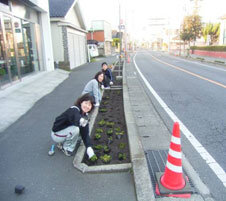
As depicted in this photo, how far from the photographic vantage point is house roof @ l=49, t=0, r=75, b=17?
15344 millimetres

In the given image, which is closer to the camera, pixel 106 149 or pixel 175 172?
pixel 175 172

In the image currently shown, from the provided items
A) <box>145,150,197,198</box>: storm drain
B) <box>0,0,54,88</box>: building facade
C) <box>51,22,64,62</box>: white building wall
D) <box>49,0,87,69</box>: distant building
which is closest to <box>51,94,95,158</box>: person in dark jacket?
<box>145,150,197,198</box>: storm drain

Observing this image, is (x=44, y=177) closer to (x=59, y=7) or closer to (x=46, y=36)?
(x=46, y=36)

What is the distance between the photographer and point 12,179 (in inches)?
120

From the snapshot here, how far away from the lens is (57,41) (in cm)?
1547

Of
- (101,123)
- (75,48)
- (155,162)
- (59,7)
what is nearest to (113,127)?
(101,123)

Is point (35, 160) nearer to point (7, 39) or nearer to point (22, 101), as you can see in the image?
point (22, 101)

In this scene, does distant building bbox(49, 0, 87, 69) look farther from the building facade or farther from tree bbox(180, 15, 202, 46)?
tree bbox(180, 15, 202, 46)

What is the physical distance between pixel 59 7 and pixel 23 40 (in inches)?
278

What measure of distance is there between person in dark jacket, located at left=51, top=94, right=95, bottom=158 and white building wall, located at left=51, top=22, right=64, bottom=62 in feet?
42.4

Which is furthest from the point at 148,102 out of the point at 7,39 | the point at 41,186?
the point at 7,39

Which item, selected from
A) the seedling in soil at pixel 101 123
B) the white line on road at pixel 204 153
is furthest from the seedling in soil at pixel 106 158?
the white line on road at pixel 204 153

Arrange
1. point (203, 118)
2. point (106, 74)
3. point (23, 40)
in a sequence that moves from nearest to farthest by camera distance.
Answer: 1. point (203, 118)
2. point (106, 74)
3. point (23, 40)

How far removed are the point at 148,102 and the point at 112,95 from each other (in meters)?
1.61
